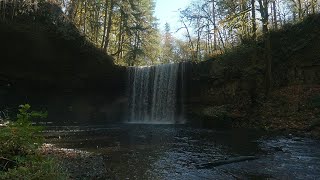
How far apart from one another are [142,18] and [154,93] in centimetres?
1185

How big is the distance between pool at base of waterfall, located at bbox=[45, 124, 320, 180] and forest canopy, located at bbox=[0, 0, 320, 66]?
8.31 meters

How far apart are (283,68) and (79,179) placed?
54.3ft

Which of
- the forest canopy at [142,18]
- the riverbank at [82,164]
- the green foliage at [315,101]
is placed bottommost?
the riverbank at [82,164]

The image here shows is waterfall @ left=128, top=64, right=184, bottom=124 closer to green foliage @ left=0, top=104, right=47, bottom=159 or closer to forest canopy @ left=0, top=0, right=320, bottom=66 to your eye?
forest canopy @ left=0, top=0, right=320, bottom=66

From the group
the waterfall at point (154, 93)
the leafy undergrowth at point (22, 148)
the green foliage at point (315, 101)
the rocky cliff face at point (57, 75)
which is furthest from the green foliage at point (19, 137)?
the waterfall at point (154, 93)

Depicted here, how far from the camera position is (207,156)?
10.1 meters

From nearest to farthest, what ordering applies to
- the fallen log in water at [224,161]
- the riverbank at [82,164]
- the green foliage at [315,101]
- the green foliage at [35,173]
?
the green foliage at [35,173] < the riverbank at [82,164] < the fallen log in water at [224,161] < the green foliage at [315,101]

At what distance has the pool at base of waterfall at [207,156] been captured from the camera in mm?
7820

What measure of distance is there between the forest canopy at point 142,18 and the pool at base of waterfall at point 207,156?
831 centimetres

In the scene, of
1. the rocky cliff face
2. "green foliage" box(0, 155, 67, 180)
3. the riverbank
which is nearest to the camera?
"green foliage" box(0, 155, 67, 180)

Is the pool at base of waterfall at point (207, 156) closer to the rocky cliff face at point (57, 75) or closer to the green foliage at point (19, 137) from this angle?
the green foliage at point (19, 137)

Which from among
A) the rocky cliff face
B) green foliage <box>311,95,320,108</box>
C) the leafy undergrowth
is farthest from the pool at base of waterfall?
the rocky cliff face

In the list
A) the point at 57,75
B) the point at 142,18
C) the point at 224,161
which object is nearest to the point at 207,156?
the point at 224,161

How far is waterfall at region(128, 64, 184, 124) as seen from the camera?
959 inches
